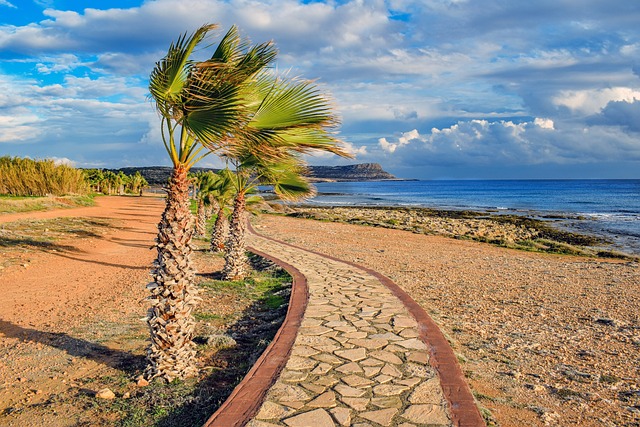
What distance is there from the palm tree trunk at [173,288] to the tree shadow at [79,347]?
564mm

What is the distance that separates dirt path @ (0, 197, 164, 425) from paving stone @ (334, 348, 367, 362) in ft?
8.42

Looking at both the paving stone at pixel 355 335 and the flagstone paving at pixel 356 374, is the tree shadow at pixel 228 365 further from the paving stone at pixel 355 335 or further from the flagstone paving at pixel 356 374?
the paving stone at pixel 355 335

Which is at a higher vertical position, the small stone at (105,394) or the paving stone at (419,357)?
the paving stone at (419,357)

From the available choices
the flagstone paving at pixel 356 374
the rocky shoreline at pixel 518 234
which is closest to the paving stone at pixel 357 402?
the flagstone paving at pixel 356 374

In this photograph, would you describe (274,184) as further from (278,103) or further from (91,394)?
(91,394)

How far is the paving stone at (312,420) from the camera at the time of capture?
12.2 feet

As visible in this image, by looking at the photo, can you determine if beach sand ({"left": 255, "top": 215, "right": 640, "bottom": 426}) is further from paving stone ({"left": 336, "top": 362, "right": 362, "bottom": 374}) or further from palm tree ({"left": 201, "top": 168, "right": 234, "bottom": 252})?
palm tree ({"left": 201, "top": 168, "right": 234, "bottom": 252})

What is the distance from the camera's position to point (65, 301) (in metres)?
8.39

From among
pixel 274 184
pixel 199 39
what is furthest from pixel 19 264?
pixel 199 39

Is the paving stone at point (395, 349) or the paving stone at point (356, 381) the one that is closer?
the paving stone at point (356, 381)

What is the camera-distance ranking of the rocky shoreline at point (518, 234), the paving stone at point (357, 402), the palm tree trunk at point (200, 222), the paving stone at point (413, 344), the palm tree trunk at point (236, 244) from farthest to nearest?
the rocky shoreline at point (518, 234) < the palm tree trunk at point (200, 222) < the palm tree trunk at point (236, 244) < the paving stone at point (413, 344) < the paving stone at point (357, 402)

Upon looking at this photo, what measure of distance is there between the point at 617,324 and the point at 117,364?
21.9 ft

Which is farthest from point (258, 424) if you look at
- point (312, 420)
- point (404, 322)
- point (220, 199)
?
point (220, 199)

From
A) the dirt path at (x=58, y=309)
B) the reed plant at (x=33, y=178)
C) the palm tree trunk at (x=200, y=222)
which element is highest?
the reed plant at (x=33, y=178)
